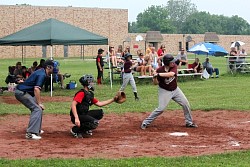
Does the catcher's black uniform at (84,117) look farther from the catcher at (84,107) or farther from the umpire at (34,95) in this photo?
the umpire at (34,95)

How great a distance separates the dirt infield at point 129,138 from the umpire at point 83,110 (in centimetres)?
20

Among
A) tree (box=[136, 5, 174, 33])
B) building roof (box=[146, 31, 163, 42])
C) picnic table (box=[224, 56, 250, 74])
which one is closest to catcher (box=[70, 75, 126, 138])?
picnic table (box=[224, 56, 250, 74])

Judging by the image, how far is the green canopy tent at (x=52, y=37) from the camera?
20894 mm

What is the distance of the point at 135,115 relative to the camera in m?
14.2

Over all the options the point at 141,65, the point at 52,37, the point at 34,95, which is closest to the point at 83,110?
the point at 34,95

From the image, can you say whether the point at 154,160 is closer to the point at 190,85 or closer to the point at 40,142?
the point at 40,142

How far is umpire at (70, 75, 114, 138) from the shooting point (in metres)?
10.6

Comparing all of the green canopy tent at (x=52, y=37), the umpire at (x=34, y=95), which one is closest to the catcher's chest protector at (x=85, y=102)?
the umpire at (x=34, y=95)

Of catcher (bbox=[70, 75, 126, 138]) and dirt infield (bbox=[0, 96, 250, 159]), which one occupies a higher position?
catcher (bbox=[70, 75, 126, 138])

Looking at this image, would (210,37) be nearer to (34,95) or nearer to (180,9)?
(34,95)

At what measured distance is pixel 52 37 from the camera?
20.8 m

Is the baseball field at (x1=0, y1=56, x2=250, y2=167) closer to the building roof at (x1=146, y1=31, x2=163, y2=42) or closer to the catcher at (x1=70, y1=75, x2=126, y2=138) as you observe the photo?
the catcher at (x1=70, y1=75, x2=126, y2=138)

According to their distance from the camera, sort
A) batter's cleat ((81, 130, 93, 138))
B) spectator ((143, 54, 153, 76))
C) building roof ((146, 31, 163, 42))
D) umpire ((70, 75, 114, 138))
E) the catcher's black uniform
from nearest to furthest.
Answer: umpire ((70, 75, 114, 138)), the catcher's black uniform, batter's cleat ((81, 130, 93, 138)), spectator ((143, 54, 153, 76)), building roof ((146, 31, 163, 42))

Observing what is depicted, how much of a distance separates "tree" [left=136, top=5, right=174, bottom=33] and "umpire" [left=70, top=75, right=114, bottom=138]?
388 feet
